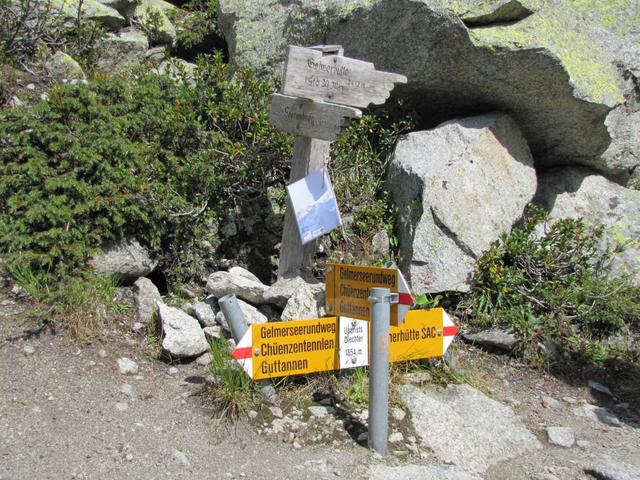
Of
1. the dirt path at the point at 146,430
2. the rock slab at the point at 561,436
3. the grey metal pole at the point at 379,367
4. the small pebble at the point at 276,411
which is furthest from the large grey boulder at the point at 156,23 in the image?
the rock slab at the point at 561,436

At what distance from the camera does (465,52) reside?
616 cm

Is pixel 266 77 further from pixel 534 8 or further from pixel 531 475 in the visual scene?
pixel 531 475

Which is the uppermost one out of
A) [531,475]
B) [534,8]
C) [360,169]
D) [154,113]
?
[534,8]

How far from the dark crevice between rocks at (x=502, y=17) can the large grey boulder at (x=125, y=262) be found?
3.53 metres

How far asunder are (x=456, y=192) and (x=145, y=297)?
2.84 m

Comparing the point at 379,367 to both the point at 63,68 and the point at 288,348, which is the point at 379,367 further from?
the point at 63,68

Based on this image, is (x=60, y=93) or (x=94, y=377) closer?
(x=94, y=377)

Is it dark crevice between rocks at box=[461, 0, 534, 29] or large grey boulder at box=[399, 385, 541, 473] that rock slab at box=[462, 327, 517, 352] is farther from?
dark crevice between rocks at box=[461, 0, 534, 29]

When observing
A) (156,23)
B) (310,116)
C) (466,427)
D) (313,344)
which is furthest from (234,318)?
(156,23)

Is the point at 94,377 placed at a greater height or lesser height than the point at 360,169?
lesser

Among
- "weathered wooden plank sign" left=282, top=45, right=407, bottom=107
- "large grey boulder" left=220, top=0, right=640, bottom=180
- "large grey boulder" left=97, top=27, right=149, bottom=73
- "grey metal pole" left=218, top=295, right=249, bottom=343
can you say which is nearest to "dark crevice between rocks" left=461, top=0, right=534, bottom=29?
"large grey boulder" left=220, top=0, right=640, bottom=180

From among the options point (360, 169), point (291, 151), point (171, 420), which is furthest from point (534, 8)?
point (171, 420)

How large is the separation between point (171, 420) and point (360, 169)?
10.6 feet

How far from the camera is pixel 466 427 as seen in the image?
459 cm
